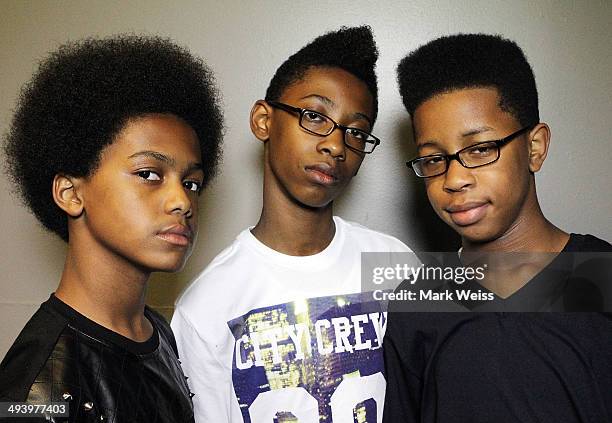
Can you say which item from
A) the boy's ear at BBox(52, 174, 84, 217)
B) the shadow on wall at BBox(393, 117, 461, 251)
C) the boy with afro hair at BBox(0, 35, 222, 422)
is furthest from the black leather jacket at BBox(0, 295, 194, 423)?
the shadow on wall at BBox(393, 117, 461, 251)

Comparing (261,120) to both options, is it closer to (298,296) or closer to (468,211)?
(298,296)

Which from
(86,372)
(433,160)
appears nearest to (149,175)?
(86,372)

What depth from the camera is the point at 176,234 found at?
1179mm

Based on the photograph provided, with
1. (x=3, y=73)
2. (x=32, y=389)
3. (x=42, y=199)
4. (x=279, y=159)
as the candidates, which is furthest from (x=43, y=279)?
(x=32, y=389)

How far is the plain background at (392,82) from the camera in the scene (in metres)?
2.01

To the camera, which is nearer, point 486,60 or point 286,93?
point 486,60

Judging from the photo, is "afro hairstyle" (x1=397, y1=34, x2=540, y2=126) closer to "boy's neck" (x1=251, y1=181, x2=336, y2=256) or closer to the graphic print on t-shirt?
"boy's neck" (x1=251, y1=181, x2=336, y2=256)

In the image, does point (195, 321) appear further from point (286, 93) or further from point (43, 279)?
point (43, 279)

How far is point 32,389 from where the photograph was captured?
0.99m

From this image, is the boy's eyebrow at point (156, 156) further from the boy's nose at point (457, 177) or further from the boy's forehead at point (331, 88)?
the boy's nose at point (457, 177)

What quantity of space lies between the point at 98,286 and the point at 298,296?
1.62ft

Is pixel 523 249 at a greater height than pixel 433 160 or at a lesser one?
lesser

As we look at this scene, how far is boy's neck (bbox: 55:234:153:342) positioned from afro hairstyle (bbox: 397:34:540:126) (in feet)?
2.44

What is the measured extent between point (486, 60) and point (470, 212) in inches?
14.0
